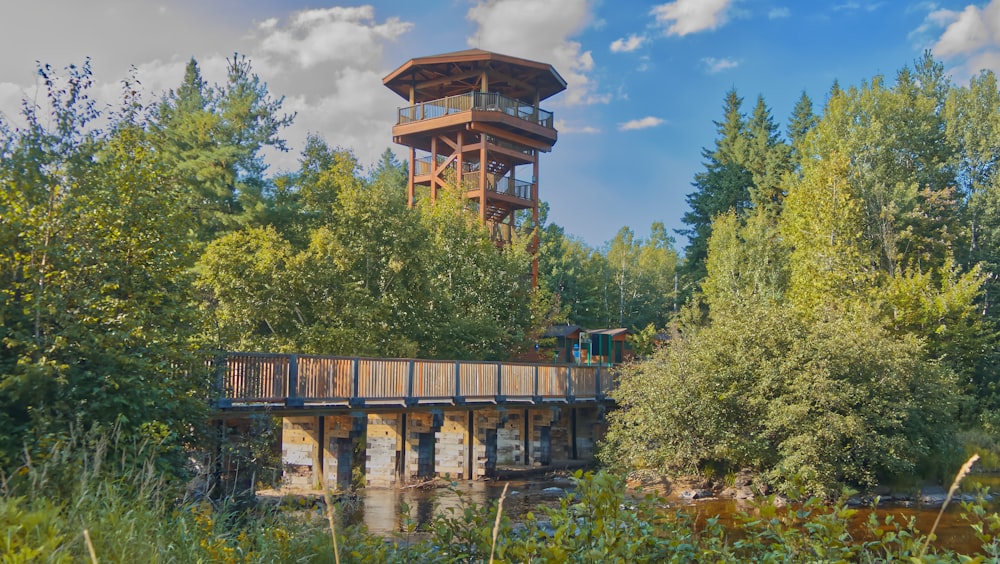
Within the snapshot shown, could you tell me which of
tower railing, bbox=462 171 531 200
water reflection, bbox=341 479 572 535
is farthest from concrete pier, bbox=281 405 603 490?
tower railing, bbox=462 171 531 200

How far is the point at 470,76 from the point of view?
40.8 metres

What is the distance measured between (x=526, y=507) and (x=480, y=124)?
23069 mm

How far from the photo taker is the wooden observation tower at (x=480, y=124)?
129ft

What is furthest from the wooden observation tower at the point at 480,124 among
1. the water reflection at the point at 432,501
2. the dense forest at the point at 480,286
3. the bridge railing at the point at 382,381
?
the water reflection at the point at 432,501

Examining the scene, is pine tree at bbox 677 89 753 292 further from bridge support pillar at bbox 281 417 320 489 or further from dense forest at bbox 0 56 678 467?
bridge support pillar at bbox 281 417 320 489

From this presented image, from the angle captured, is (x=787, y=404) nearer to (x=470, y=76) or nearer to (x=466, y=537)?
(x=466, y=537)

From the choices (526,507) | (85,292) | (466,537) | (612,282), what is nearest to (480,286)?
(526,507)

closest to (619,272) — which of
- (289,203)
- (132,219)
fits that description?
(289,203)

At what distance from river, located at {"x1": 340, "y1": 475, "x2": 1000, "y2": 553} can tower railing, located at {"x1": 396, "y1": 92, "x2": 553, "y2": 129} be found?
794 inches

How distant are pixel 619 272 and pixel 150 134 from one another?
179 ft

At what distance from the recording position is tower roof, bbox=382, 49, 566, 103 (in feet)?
131

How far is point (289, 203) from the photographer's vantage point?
31047 millimetres

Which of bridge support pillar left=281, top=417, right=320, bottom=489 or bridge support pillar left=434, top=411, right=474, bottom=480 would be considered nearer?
bridge support pillar left=281, top=417, right=320, bottom=489

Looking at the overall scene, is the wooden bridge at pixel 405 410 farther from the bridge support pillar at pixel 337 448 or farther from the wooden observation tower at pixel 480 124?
the wooden observation tower at pixel 480 124
